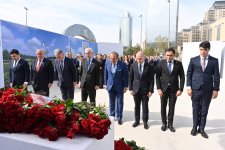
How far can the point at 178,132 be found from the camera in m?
4.96

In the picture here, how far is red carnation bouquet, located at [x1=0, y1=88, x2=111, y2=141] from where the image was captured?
6.12ft

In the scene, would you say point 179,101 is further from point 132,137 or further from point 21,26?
point 21,26

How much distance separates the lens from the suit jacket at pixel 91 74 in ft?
19.0

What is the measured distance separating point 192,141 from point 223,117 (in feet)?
7.48

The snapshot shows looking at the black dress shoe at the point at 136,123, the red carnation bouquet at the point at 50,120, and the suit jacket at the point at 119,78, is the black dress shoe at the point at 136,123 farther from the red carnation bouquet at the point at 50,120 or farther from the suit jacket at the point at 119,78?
the red carnation bouquet at the point at 50,120

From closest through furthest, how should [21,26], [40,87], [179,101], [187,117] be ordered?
[40,87], [187,117], [179,101], [21,26]

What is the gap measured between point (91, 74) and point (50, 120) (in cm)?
384

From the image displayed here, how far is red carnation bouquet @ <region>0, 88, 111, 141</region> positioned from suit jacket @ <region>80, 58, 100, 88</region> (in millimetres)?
3713

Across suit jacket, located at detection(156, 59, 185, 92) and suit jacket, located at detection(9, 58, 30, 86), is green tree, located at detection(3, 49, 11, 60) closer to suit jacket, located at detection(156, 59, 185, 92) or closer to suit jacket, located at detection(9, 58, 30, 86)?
suit jacket, located at detection(9, 58, 30, 86)

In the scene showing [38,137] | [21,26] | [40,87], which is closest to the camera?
[38,137]

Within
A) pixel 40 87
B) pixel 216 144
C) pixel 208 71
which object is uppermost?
pixel 208 71

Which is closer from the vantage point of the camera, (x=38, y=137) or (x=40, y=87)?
(x=38, y=137)

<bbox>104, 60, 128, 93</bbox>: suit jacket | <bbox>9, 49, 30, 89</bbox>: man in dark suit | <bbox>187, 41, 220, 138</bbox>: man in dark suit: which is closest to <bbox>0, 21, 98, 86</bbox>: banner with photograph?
<bbox>9, 49, 30, 89</bbox>: man in dark suit

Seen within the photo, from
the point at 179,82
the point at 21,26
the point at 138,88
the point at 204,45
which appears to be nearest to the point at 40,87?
the point at 138,88
